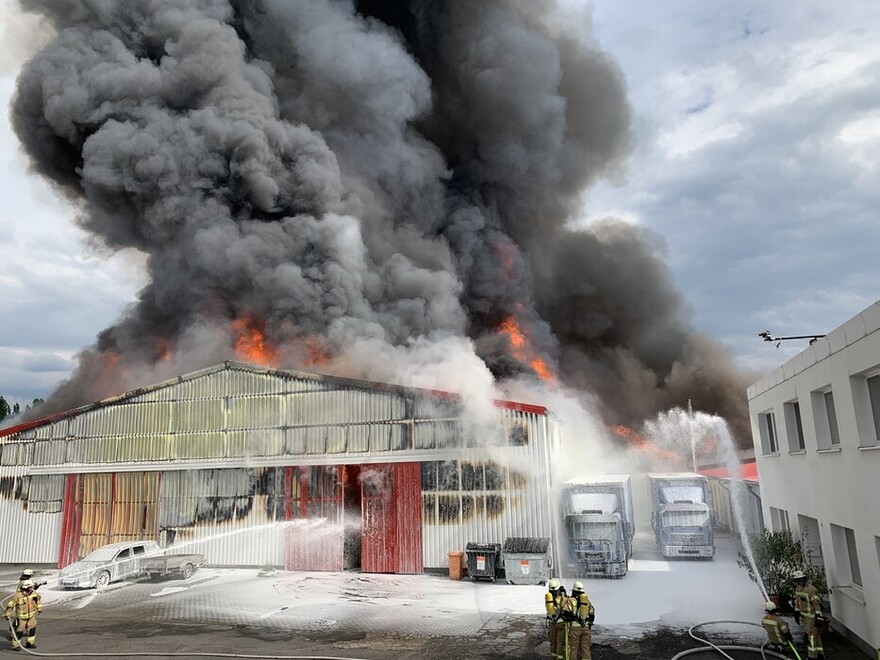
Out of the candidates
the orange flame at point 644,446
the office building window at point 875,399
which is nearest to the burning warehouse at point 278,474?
the office building window at point 875,399

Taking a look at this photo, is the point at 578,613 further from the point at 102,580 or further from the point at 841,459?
the point at 102,580

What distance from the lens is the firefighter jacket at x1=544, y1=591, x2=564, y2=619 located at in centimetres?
913

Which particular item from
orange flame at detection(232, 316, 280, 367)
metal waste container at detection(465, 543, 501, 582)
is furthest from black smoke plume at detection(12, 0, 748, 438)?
metal waste container at detection(465, 543, 501, 582)

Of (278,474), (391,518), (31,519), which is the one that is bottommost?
(391,518)

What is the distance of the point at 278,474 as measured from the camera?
19.7 meters

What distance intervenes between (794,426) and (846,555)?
335 centimetres

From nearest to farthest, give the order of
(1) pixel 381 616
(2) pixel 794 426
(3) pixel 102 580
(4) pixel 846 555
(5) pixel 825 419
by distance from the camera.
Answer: (4) pixel 846 555 → (5) pixel 825 419 → (1) pixel 381 616 → (2) pixel 794 426 → (3) pixel 102 580

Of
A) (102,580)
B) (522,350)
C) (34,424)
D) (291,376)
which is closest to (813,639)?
(291,376)

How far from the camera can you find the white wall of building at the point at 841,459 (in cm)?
911

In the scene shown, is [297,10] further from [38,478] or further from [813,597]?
[813,597]

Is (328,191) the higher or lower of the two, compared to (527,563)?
higher

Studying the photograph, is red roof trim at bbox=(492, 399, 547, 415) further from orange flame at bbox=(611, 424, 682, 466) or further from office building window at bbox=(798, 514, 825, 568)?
orange flame at bbox=(611, 424, 682, 466)

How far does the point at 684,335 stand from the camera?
43.7m

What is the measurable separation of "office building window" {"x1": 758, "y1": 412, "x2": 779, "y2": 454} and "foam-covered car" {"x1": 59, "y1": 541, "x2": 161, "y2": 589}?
16.4 metres
